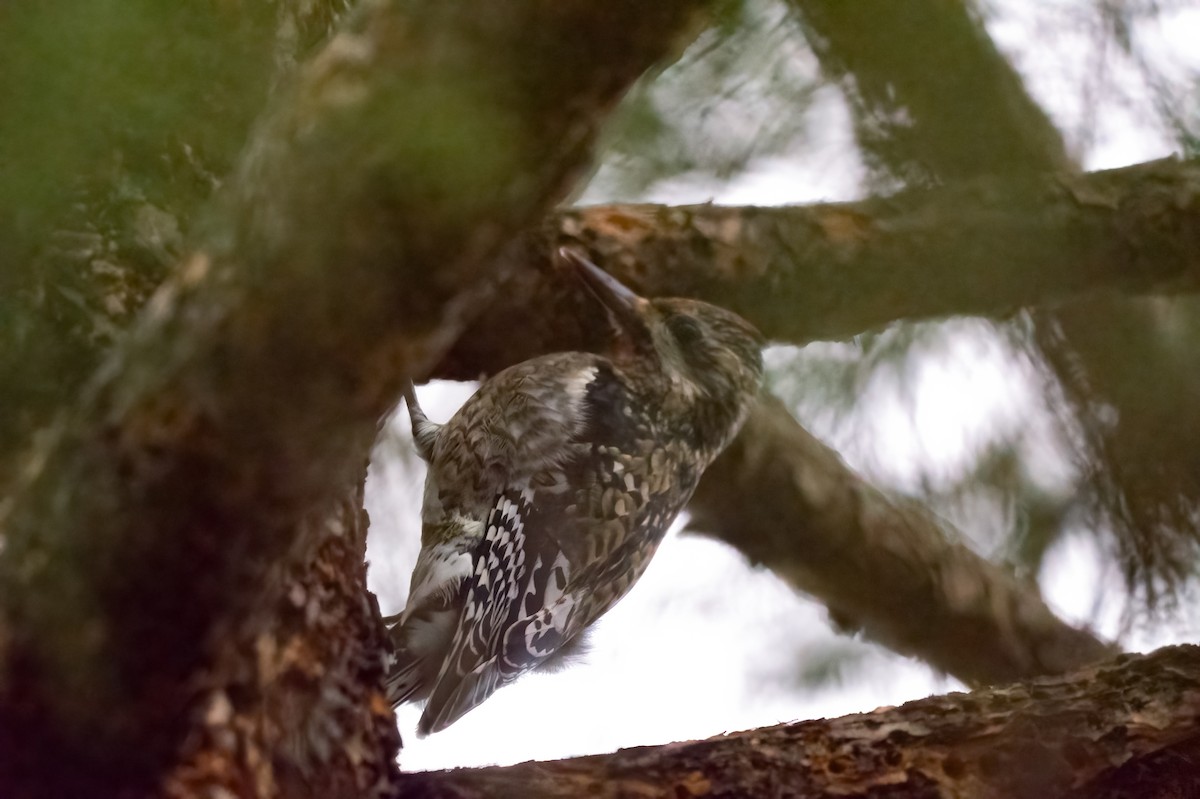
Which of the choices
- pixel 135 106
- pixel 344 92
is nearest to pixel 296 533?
pixel 344 92

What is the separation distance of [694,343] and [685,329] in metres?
0.05

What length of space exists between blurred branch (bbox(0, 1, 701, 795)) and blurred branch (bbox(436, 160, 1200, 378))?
1119 millimetres

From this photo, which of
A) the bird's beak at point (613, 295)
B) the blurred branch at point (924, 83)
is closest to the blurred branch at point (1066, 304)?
the blurred branch at point (924, 83)

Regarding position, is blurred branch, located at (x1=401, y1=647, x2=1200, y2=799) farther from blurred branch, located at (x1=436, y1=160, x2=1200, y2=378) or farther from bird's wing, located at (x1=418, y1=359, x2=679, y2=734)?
bird's wing, located at (x1=418, y1=359, x2=679, y2=734)

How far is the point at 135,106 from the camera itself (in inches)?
44.7

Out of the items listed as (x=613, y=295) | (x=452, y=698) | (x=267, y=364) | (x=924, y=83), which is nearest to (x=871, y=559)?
(x=613, y=295)

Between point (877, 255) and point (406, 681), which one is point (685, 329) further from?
point (406, 681)

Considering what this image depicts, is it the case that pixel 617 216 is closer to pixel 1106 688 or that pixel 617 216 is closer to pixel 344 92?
pixel 1106 688

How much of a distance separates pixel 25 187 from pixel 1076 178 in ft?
5.06

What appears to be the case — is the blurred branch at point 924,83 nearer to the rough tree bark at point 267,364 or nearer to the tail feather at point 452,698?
the rough tree bark at point 267,364

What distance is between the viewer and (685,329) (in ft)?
7.51

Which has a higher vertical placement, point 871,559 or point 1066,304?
point 1066,304

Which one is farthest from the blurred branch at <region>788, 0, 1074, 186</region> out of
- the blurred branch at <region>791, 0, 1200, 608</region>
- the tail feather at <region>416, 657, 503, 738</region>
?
the tail feather at <region>416, 657, 503, 738</region>

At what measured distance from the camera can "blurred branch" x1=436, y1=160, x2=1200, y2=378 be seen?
183 cm
